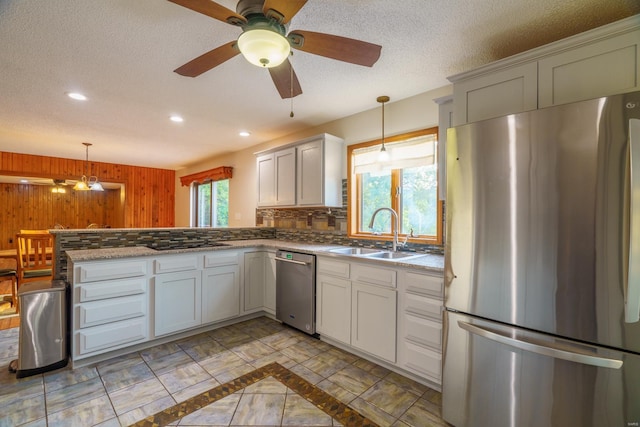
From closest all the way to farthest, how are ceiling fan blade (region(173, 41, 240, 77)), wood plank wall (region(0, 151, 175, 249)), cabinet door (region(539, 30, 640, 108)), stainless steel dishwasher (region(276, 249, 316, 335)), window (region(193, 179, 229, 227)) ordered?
cabinet door (region(539, 30, 640, 108)) → ceiling fan blade (region(173, 41, 240, 77)) → stainless steel dishwasher (region(276, 249, 316, 335)) → window (region(193, 179, 229, 227)) → wood plank wall (region(0, 151, 175, 249))

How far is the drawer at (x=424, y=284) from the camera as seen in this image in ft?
6.39

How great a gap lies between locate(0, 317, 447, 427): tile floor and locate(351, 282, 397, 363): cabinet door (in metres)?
0.17

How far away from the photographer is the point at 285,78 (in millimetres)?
1834

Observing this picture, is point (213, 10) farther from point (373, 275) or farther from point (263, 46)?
point (373, 275)

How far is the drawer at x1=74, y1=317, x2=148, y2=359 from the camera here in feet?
7.43

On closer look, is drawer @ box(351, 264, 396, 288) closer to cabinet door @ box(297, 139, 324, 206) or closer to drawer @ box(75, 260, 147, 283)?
cabinet door @ box(297, 139, 324, 206)

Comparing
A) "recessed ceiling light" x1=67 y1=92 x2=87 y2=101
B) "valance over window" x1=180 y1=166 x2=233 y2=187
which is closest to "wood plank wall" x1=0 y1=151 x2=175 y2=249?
"valance over window" x1=180 y1=166 x2=233 y2=187

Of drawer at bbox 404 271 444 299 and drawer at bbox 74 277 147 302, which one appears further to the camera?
drawer at bbox 74 277 147 302

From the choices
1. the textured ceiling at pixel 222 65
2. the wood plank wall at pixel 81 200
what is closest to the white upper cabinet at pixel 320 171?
the textured ceiling at pixel 222 65

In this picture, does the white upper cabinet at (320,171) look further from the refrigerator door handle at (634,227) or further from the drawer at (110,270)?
the refrigerator door handle at (634,227)

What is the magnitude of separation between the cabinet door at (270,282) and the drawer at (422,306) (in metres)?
1.62

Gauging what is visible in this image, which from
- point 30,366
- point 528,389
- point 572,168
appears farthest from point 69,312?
point 572,168

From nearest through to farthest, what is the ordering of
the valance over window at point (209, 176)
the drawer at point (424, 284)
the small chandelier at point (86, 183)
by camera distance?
the drawer at point (424, 284) → the small chandelier at point (86, 183) → the valance over window at point (209, 176)

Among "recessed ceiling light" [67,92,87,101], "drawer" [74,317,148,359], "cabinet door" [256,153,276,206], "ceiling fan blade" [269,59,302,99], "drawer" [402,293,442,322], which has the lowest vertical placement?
"drawer" [74,317,148,359]
